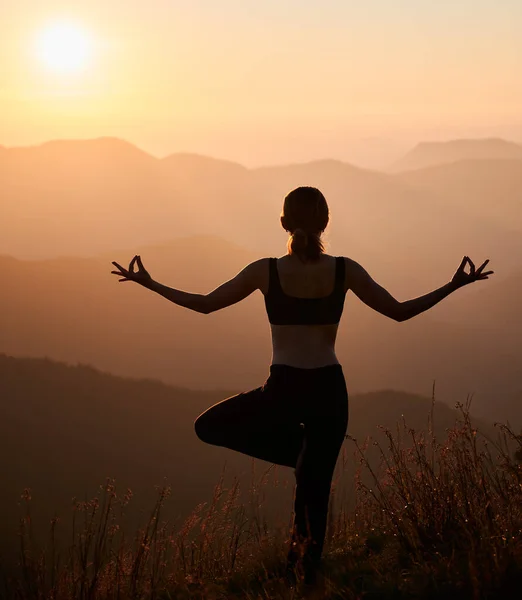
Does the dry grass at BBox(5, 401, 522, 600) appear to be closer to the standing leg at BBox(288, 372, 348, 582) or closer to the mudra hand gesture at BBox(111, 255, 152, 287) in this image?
the standing leg at BBox(288, 372, 348, 582)

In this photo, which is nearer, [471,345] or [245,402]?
[245,402]

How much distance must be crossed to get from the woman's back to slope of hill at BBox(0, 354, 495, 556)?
61.4 metres

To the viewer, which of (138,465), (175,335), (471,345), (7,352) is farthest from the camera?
(471,345)

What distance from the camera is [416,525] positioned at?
4.31 metres

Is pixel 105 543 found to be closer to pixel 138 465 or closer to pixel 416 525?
pixel 416 525

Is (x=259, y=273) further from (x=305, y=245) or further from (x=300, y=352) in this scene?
(x=300, y=352)

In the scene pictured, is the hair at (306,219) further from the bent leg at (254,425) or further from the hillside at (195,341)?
the hillside at (195,341)

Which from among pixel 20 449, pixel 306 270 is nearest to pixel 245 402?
pixel 306 270

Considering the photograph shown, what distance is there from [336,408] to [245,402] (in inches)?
17.4

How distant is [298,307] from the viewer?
12.6 feet

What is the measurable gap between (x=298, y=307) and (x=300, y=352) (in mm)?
212

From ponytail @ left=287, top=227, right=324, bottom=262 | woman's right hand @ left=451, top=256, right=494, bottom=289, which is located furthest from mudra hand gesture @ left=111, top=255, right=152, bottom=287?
woman's right hand @ left=451, top=256, right=494, bottom=289

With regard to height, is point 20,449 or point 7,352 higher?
point 7,352

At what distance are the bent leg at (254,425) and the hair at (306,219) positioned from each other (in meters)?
0.69
